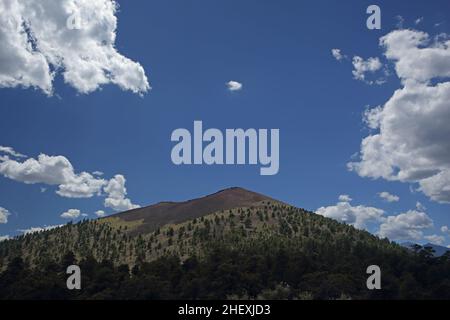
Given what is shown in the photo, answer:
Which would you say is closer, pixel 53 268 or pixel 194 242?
pixel 53 268

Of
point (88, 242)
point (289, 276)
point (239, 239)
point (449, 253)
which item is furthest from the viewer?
point (88, 242)

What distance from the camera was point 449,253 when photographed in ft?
401

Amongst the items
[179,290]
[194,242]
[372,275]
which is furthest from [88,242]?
[372,275]

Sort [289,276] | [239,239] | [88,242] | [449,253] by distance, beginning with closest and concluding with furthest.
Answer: [289,276], [449,253], [239,239], [88,242]

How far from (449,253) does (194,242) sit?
8265cm

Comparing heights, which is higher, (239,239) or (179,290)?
(239,239)

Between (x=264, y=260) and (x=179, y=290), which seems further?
(x=264, y=260)

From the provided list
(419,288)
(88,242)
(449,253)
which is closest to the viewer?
(419,288)

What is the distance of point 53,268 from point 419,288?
9018 centimetres

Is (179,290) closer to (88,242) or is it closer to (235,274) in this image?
(235,274)

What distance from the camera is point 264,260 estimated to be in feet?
363
